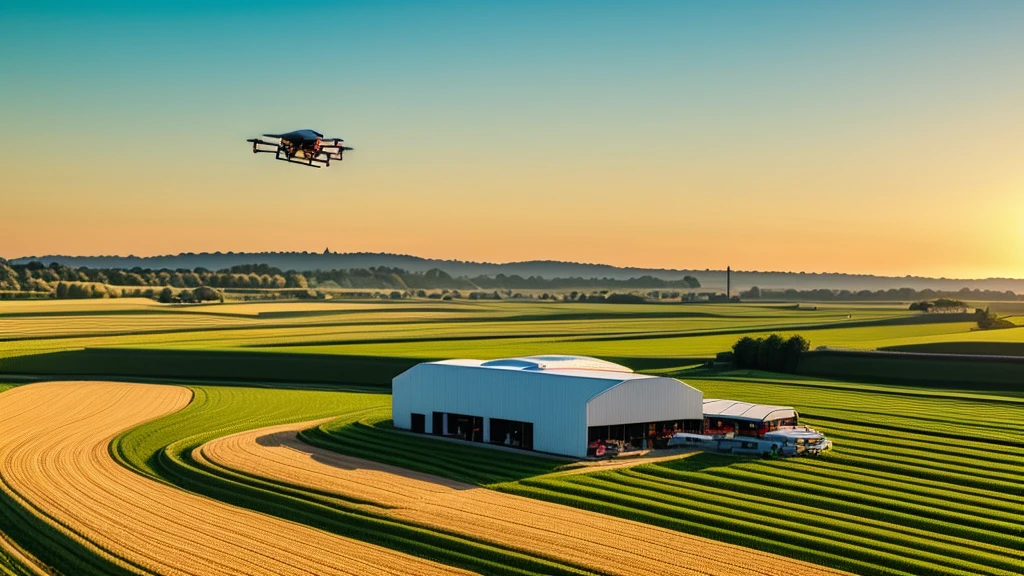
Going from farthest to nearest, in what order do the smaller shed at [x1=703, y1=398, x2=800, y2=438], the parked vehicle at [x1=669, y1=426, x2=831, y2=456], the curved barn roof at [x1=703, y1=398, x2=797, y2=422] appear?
1. the curved barn roof at [x1=703, y1=398, x2=797, y2=422]
2. the smaller shed at [x1=703, y1=398, x2=800, y2=438]
3. the parked vehicle at [x1=669, y1=426, x2=831, y2=456]

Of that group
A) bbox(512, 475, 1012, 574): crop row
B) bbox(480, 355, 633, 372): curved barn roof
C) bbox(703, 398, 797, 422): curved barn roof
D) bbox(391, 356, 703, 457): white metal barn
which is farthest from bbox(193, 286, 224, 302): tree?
bbox(512, 475, 1012, 574): crop row

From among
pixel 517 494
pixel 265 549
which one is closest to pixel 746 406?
pixel 517 494

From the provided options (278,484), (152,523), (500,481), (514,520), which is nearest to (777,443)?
(500,481)

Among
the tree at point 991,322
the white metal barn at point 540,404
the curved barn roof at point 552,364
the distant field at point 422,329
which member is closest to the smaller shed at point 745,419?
the white metal barn at point 540,404

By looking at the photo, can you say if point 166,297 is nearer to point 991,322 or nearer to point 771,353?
point 771,353

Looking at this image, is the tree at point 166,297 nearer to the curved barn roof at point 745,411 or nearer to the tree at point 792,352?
the tree at point 792,352

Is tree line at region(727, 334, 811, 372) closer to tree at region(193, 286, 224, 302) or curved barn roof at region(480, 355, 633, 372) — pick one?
curved barn roof at region(480, 355, 633, 372)
